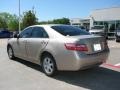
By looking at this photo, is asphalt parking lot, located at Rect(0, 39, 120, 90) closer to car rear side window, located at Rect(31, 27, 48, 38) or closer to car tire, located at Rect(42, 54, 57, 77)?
car tire, located at Rect(42, 54, 57, 77)

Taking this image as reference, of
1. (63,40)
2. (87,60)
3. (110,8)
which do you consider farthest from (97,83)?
(110,8)

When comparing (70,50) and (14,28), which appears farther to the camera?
(14,28)

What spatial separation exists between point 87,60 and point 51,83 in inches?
45.7

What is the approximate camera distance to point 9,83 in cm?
630

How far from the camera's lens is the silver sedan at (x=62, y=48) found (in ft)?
20.2

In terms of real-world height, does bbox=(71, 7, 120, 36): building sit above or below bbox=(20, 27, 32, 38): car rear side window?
above

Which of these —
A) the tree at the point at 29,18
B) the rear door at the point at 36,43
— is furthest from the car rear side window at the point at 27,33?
the tree at the point at 29,18

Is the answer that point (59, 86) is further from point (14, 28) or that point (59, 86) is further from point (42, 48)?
point (14, 28)

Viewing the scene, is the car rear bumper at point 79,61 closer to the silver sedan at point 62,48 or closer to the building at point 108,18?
the silver sedan at point 62,48

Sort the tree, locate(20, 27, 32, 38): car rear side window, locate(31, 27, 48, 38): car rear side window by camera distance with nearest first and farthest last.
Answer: locate(31, 27, 48, 38): car rear side window → locate(20, 27, 32, 38): car rear side window → the tree

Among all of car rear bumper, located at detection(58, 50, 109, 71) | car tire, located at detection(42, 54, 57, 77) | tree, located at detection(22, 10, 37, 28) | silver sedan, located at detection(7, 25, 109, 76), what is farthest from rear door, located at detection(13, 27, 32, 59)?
tree, located at detection(22, 10, 37, 28)

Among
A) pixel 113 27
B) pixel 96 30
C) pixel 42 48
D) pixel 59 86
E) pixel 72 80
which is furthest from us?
pixel 113 27

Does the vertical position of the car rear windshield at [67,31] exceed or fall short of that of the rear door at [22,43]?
it exceeds it

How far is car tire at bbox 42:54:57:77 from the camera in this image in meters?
6.74
